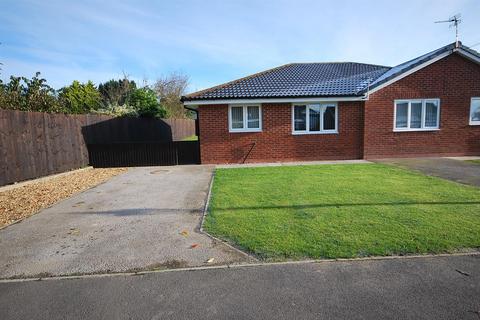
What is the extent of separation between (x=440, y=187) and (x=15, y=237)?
870cm

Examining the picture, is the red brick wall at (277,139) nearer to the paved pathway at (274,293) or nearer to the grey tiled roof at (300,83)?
the grey tiled roof at (300,83)

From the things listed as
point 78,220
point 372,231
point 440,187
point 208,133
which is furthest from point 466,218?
point 208,133

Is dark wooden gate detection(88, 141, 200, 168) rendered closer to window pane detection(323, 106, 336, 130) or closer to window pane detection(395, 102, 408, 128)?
window pane detection(323, 106, 336, 130)

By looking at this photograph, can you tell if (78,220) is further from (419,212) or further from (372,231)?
(419,212)

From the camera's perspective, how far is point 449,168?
396 inches

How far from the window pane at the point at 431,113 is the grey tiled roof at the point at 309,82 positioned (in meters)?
1.89

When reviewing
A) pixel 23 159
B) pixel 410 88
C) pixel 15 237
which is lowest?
pixel 15 237

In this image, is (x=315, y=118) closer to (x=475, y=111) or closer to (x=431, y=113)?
(x=431, y=113)

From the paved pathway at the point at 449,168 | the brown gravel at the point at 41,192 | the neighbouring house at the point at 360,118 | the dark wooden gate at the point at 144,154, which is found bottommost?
the brown gravel at the point at 41,192

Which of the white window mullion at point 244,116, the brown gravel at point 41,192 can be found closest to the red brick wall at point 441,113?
the white window mullion at point 244,116

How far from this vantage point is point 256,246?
4.12 m

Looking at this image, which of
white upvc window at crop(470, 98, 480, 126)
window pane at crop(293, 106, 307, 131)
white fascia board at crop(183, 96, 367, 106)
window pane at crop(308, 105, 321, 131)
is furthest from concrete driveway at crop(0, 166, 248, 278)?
white upvc window at crop(470, 98, 480, 126)

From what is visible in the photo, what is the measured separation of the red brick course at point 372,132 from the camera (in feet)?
42.3

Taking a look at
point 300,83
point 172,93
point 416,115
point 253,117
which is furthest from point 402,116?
point 172,93
